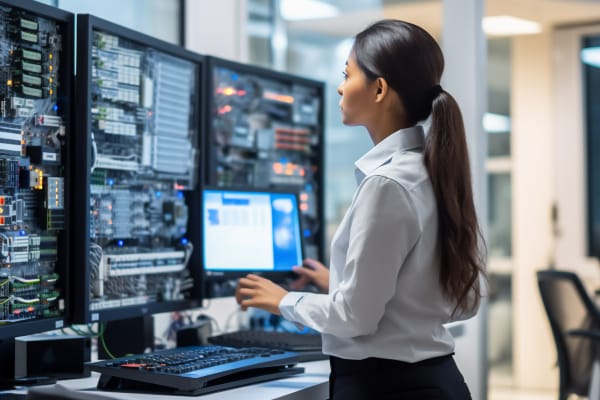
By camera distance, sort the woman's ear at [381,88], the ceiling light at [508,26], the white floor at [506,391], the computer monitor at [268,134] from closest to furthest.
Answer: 1. the woman's ear at [381,88]
2. the computer monitor at [268,134]
3. the ceiling light at [508,26]
4. the white floor at [506,391]

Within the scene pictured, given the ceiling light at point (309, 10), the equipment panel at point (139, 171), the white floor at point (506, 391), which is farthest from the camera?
the white floor at point (506, 391)

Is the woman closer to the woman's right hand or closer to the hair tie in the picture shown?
the hair tie

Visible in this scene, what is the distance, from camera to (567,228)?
20.1 ft

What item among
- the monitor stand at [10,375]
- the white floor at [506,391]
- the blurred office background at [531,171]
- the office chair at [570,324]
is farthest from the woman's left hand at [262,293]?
the white floor at [506,391]

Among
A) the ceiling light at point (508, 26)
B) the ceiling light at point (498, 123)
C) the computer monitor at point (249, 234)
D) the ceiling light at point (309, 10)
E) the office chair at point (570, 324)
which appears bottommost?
the office chair at point (570, 324)

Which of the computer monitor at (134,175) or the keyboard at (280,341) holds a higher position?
the computer monitor at (134,175)

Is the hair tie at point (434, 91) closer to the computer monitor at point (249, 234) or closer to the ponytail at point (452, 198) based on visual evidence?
the ponytail at point (452, 198)

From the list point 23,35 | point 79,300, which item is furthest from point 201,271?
point 23,35

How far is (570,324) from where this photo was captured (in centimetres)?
385

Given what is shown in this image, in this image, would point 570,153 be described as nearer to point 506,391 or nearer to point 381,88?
point 506,391

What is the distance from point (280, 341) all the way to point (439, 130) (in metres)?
0.88

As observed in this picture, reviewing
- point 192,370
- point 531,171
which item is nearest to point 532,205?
point 531,171

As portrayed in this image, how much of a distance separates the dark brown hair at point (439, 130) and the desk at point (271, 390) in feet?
1.33

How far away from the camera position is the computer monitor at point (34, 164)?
1.88 metres
